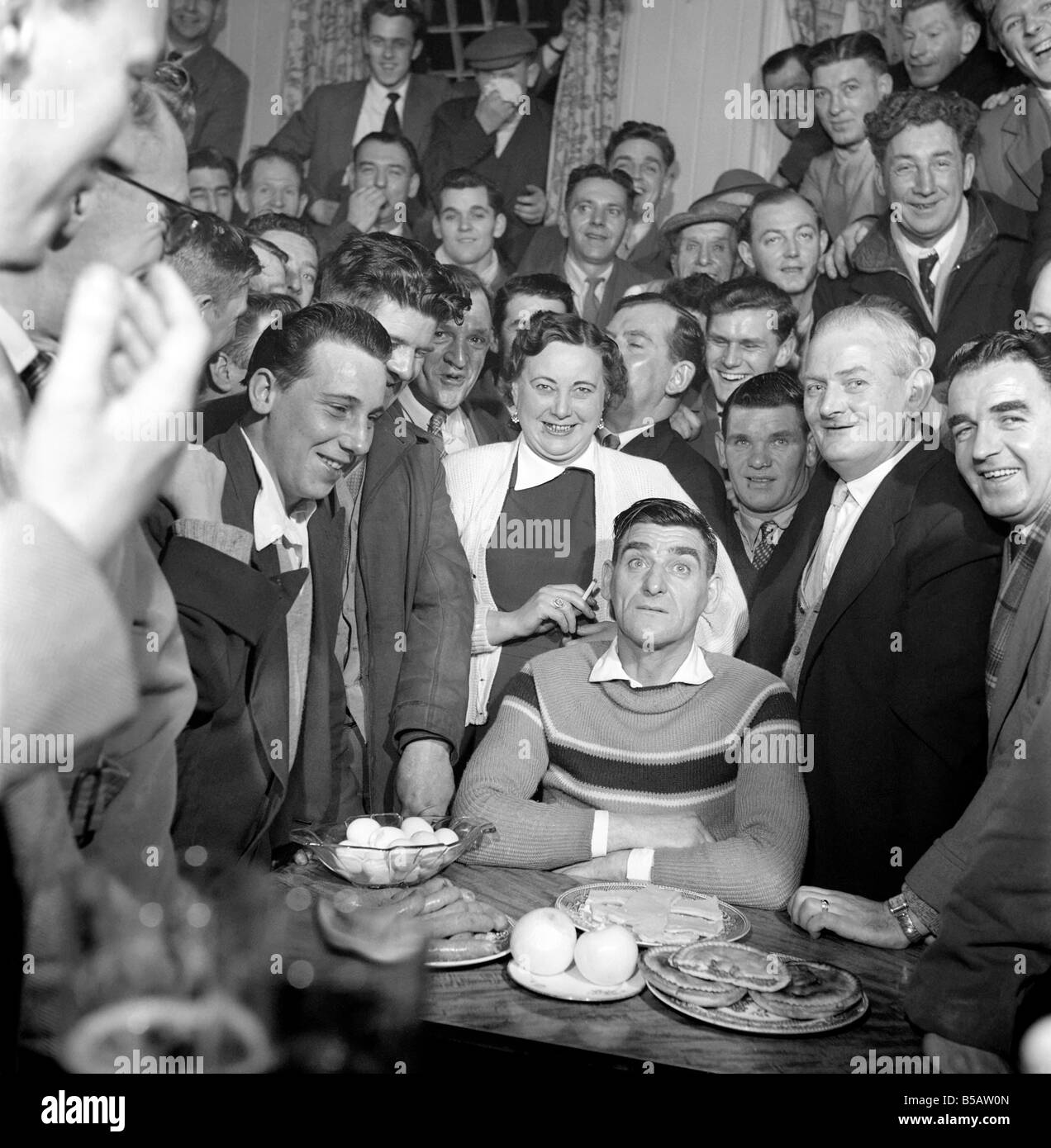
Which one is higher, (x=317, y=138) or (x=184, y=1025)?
(x=317, y=138)

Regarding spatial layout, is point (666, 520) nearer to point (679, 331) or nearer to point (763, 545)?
point (763, 545)

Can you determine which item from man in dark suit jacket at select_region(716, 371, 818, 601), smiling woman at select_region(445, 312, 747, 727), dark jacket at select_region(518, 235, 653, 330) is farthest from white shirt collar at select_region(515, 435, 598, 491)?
dark jacket at select_region(518, 235, 653, 330)

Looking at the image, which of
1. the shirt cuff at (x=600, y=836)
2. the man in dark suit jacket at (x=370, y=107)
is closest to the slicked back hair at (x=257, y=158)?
the man in dark suit jacket at (x=370, y=107)

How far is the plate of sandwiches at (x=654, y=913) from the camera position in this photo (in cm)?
222

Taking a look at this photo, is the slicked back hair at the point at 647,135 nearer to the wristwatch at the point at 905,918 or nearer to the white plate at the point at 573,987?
the wristwatch at the point at 905,918

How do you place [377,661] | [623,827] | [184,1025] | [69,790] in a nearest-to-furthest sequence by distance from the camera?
[184,1025] < [69,790] < [623,827] < [377,661]

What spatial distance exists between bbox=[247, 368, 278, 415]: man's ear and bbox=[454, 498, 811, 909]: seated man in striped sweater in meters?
0.81

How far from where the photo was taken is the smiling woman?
308cm

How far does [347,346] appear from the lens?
277cm

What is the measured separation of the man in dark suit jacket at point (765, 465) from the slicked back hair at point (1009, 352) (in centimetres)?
53

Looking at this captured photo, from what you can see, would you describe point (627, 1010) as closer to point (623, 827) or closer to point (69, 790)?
point (623, 827)

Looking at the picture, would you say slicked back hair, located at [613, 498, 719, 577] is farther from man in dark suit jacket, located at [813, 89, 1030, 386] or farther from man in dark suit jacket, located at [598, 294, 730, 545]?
man in dark suit jacket, located at [813, 89, 1030, 386]
